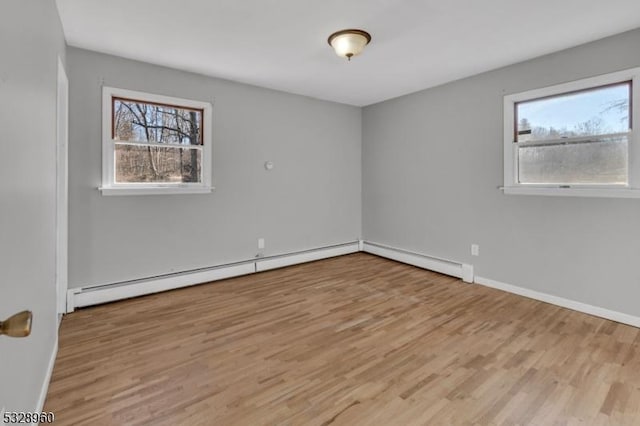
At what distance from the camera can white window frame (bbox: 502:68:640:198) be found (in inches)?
109

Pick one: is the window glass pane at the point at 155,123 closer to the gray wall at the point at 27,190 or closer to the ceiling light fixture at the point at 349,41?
the gray wall at the point at 27,190

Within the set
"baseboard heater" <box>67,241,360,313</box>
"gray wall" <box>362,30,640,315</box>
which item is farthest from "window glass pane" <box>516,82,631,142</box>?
"baseboard heater" <box>67,241,360,313</box>

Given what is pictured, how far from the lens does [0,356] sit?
3.74 feet

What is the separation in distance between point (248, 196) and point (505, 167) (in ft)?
10.1

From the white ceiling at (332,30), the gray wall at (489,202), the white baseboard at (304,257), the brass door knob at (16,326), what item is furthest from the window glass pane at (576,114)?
the brass door knob at (16,326)

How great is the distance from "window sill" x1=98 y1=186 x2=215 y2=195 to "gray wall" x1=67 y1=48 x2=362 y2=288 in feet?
0.24

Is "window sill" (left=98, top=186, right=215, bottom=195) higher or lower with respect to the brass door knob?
higher

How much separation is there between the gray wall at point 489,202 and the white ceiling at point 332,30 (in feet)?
0.87

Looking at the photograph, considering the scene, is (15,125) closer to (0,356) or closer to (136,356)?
(0,356)

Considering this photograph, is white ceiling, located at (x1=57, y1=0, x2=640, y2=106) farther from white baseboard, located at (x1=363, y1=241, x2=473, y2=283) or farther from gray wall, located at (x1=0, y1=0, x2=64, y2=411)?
white baseboard, located at (x1=363, y1=241, x2=473, y2=283)

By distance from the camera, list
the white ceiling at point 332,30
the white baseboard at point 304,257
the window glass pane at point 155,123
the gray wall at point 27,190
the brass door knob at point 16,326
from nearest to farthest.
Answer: the brass door knob at point 16,326 → the gray wall at point 27,190 → the white ceiling at point 332,30 → the window glass pane at point 155,123 → the white baseboard at point 304,257

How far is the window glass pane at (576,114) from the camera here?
292 centimetres

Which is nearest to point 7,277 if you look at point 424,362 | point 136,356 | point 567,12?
point 136,356

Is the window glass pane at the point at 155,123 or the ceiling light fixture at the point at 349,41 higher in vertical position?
the ceiling light fixture at the point at 349,41
